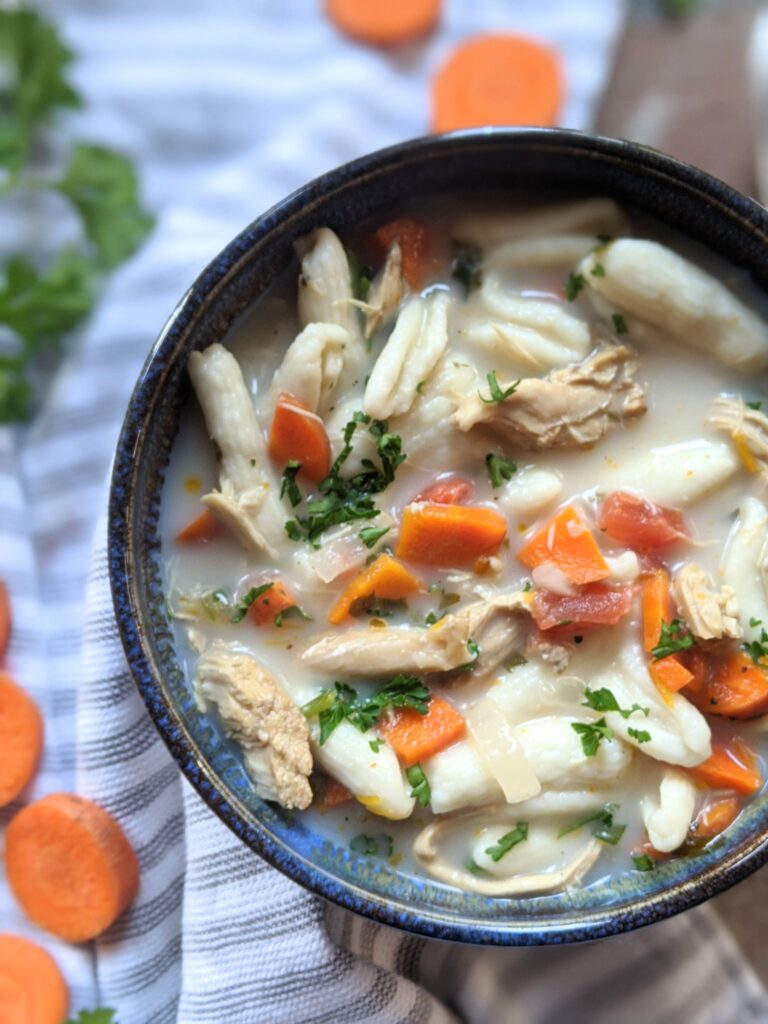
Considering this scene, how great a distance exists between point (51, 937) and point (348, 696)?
3.87 feet

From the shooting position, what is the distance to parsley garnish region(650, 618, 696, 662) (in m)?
2.53

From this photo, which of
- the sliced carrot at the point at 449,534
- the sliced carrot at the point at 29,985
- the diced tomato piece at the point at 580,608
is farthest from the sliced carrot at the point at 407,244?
the sliced carrot at the point at 29,985

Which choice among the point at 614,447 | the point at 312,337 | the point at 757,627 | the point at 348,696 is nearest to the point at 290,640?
the point at 348,696

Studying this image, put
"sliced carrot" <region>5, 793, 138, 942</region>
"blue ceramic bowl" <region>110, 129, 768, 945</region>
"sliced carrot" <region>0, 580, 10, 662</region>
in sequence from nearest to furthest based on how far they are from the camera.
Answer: "blue ceramic bowl" <region>110, 129, 768, 945</region> < "sliced carrot" <region>5, 793, 138, 942</region> < "sliced carrot" <region>0, 580, 10, 662</region>

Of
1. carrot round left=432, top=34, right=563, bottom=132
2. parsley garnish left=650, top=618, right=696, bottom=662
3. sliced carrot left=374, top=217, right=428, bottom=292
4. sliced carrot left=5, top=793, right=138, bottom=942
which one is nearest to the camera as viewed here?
parsley garnish left=650, top=618, right=696, bottom=662

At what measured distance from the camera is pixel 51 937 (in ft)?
10.3

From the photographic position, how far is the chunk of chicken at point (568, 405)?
2555 millimetres

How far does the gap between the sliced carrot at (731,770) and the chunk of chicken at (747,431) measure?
1.89 ft

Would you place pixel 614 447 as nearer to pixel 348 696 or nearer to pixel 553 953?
pixel 348 696

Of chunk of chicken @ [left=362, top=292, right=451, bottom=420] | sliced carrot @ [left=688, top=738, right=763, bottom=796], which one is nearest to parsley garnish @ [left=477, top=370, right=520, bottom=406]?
chunk of chicken @ [left=362, top=292, right=451, bottom=420]

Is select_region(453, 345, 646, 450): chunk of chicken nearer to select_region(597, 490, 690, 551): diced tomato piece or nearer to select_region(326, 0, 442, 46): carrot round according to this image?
select_region(597, 490, 690, 551): diced tomato piece

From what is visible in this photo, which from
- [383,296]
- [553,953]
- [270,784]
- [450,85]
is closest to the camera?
[270,784]

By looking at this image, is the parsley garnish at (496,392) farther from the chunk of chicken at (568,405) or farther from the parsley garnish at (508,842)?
the parsley garnish at (508,842)

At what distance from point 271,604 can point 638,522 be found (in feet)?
2.56
